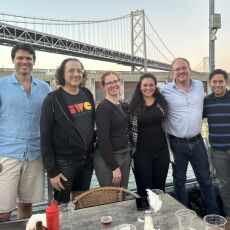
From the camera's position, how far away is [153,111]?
1672 mm

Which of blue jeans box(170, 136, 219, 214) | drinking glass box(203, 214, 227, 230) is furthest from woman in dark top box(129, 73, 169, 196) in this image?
drinking glass box(203, 214, 227, 230)

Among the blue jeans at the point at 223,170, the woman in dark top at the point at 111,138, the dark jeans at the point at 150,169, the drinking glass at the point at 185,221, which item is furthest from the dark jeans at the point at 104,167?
the drinking glass at the point at 185,221

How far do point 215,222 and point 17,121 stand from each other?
1048mm

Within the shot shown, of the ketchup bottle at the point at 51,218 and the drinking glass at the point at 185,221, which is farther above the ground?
the ketchup bottle at the point at 51,218

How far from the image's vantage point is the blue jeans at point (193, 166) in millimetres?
1754

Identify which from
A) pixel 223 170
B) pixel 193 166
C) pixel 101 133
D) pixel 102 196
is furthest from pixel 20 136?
pixel 223 170

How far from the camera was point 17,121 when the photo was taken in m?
1.45

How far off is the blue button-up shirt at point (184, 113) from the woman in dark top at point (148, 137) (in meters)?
0.08

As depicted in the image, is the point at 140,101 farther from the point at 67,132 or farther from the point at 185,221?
the point at 185,221

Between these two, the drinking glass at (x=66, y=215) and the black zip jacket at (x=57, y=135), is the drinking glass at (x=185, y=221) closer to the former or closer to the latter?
the drinking glass at (x=66, y=215)

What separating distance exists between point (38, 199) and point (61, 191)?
19cm

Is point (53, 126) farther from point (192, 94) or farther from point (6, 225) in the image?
point (192, 94)

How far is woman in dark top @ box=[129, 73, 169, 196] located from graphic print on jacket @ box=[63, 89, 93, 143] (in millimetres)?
276

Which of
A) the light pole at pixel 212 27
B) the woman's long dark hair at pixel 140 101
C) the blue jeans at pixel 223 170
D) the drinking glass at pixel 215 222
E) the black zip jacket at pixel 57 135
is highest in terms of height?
the light pole at pixel 212 27
